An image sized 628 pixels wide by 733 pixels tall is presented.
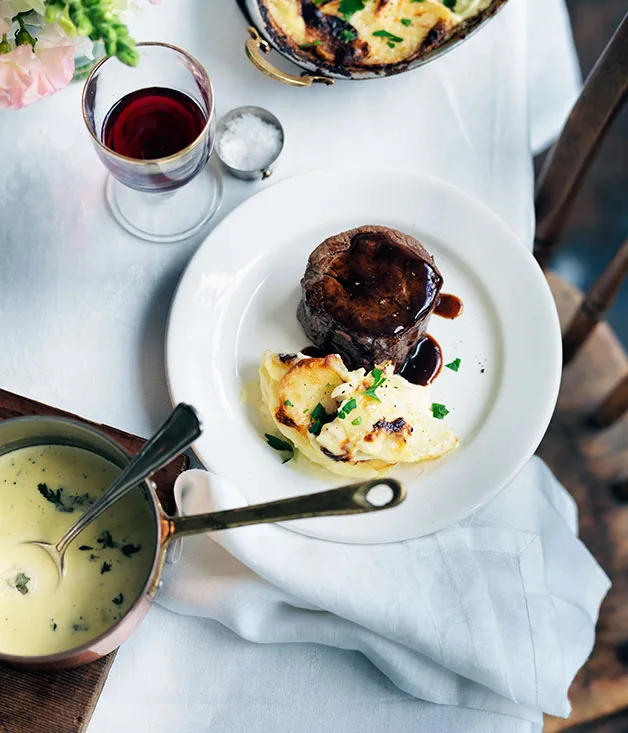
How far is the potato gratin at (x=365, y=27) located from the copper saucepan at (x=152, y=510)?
921mm

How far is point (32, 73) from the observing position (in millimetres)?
1309

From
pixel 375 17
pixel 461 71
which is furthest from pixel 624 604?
pixel 375 17

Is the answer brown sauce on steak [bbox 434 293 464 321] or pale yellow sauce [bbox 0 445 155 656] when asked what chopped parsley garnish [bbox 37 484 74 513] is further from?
brown sauce on steak [bbox 434 293 464 321]

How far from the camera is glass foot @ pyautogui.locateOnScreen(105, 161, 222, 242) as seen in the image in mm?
1732

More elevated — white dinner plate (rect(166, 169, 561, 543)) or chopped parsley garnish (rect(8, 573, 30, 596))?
chopped parsley garnish (rect(8, 573, 30, 596))

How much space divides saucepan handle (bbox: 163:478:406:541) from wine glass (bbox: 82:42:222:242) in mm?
656

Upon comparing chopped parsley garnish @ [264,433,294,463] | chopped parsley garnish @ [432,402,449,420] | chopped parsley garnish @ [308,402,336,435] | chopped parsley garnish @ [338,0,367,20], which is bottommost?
chopped parsley garnish @ [432,402,449,420]

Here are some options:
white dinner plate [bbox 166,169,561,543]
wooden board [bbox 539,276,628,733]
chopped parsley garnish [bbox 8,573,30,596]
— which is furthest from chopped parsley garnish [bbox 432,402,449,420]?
chopped parsley garnish [bbox 8,573,30,596]

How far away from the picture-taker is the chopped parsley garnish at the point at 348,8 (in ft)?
5.72

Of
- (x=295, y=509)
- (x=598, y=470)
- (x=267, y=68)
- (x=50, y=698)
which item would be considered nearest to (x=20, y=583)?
(x=50, y=698)

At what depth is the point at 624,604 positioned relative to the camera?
212 centimetres

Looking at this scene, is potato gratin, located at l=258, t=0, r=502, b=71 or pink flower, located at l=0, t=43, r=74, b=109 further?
potato gratin, located at l=258, t=0, r=502, b=71

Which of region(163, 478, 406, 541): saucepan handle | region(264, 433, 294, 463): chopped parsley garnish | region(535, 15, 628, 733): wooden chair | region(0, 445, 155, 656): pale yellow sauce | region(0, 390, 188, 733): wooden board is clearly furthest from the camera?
region(535, 15, 628, 733): wooden chair

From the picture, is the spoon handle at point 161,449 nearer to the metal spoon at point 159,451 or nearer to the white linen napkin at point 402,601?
the metal spoon at point 159,451
